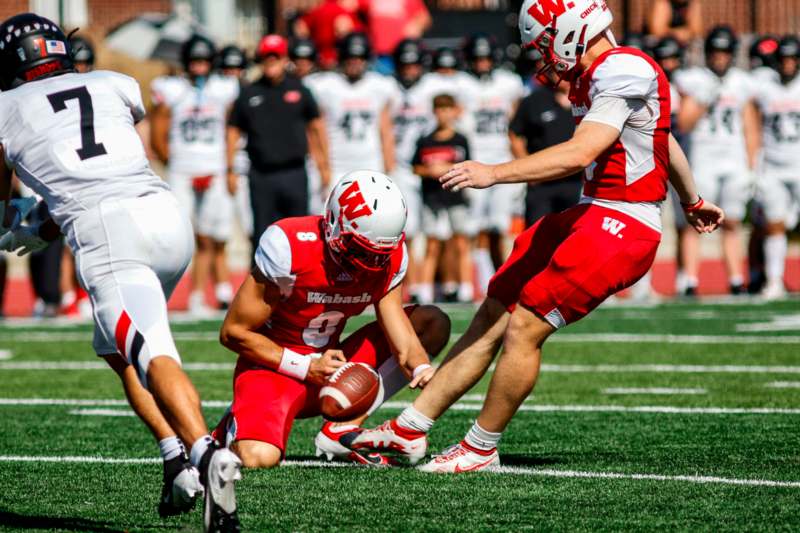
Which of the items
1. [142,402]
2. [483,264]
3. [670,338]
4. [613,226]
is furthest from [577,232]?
[483,264]

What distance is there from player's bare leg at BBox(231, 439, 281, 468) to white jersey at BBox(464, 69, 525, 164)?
8.52 m

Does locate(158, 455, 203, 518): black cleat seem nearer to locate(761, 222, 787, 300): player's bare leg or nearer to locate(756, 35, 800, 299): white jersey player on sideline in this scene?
locate(761, 222, 787, 300): player's bare leg

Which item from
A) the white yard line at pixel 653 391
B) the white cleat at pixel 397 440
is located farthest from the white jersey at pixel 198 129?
the white cleat at pixel 397 440

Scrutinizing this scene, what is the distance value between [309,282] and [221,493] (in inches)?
68.7

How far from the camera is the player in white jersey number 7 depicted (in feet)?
17.8

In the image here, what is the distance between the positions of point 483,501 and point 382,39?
1421cm

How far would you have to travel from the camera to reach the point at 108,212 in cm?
480

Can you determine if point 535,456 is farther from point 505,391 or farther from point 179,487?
point 179,487

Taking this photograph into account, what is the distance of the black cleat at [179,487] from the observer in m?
4.36

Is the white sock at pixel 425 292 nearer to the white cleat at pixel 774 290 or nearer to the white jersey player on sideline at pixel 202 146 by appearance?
the white jersey player on sideline at pixel 202 146

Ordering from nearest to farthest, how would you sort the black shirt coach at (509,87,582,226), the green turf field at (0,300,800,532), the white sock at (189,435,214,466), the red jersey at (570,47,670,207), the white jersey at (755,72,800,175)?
the white sock at (189,435,214,466)
the green turf field at (0,300,800,532)
the red jersey at (570,47,670,207)
the black shirt coach at (509,87,582,226)
the white jersey at (755,72,800,175)

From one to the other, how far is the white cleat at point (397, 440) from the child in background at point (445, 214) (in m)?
7.00

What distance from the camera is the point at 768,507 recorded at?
4738 millimetres

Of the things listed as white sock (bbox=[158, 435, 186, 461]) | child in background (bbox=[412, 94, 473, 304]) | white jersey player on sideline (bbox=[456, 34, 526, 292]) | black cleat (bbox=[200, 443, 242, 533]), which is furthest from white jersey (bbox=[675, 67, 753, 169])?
black cleat (bbox=[200, 443, 242, 533])
